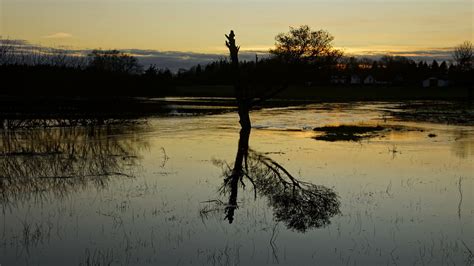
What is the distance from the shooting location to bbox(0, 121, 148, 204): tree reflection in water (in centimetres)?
1669

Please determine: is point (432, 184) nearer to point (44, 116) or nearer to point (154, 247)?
point (154, 247)

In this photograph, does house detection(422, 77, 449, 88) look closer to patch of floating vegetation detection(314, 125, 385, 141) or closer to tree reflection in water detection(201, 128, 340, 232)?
patch of floating vegetation detection(314, 125, 385, 141)

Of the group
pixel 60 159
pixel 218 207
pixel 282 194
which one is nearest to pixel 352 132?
pixel 60 159

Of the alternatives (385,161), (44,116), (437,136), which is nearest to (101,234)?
(385,161)

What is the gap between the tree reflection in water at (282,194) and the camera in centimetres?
1351

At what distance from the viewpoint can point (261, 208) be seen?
14.4 meters

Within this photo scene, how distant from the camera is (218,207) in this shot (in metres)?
14.4

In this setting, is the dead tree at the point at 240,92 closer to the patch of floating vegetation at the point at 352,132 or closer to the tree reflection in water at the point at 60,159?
the patch of floating vegetation at the point at 352,132

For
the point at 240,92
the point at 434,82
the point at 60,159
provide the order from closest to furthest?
the point at 60,159, the point at 240,92, the point at 434,82

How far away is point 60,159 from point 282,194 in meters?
10.6

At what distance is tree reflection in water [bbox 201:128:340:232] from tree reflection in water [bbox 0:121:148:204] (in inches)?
163

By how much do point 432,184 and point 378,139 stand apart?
46.8 ft

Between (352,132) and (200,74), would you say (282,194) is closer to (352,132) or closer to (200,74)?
(352,132)

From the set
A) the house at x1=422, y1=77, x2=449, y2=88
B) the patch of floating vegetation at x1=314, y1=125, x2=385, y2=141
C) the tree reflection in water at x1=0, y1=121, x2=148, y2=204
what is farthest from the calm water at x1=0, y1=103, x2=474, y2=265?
the house at x1=422, y1=77, x2=449, y2=88
